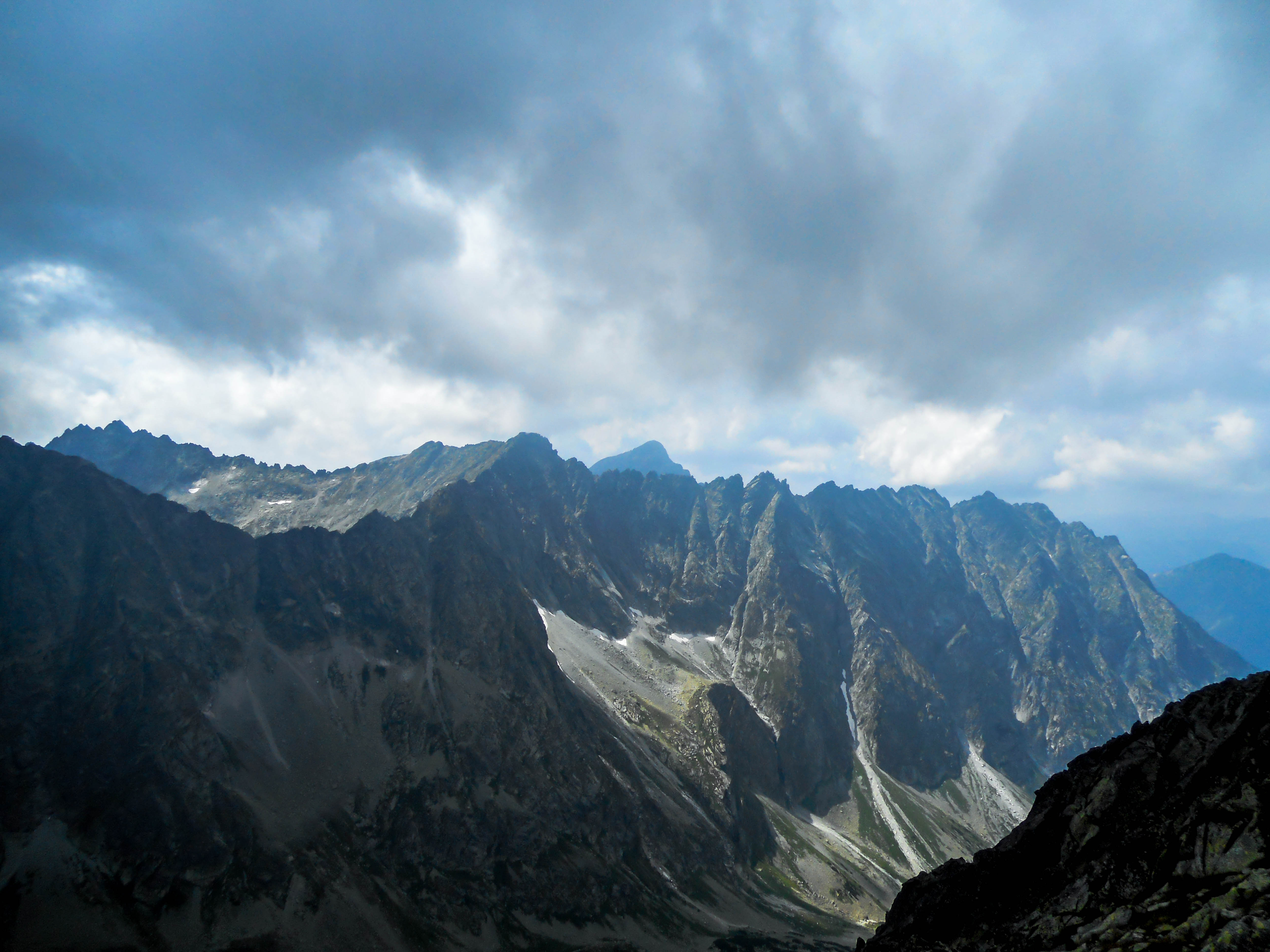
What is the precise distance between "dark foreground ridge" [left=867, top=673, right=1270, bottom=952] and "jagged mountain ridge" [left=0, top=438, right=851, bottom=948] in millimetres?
119707

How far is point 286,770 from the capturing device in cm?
14075

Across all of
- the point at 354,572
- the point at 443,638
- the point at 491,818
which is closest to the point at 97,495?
the point at 354,572

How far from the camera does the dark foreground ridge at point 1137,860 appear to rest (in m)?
26.5

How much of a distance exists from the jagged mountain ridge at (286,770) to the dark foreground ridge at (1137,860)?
119707 mm

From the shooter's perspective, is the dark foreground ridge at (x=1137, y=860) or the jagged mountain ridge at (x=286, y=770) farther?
the jagged mountain ridge at (x=286, y=770)

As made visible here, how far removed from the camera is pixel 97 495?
162125 millimetres

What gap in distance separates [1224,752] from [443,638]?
188m

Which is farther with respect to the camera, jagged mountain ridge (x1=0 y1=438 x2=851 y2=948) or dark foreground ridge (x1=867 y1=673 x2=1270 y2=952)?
jagged mountain ridge (x1=0 y1=438 x2=851 y2=948)

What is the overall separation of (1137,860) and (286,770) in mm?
160131

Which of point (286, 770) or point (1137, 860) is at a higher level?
point (1137, 860)

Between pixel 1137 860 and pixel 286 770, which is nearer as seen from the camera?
pixel 1137 860

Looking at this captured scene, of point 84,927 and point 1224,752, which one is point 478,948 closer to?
point 84,927

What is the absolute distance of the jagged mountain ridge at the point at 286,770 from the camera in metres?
112

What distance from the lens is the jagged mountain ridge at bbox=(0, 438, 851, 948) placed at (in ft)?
369
